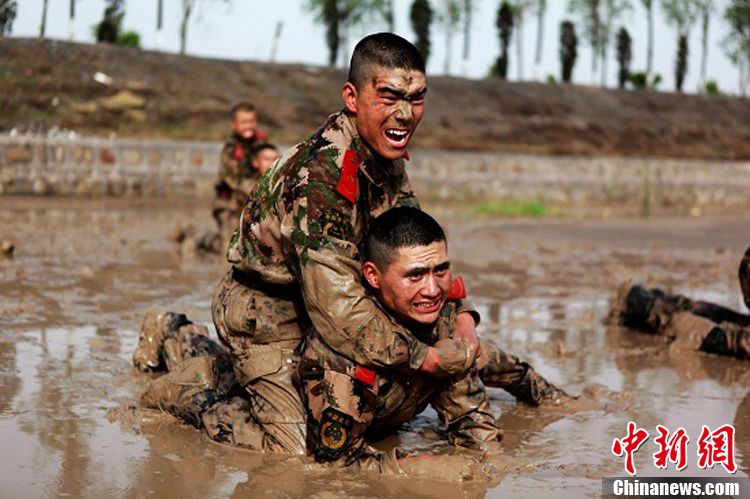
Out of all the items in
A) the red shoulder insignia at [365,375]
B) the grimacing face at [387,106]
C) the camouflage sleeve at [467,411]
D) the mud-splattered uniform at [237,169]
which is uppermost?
the mud-splattered uniform at [237,169]

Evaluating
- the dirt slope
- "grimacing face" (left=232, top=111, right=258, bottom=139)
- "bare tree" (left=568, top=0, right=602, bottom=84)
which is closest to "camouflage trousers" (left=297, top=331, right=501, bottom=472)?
"grimacing face" (left=232, top=111, right=258, bottom=139)

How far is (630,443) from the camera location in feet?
13.0

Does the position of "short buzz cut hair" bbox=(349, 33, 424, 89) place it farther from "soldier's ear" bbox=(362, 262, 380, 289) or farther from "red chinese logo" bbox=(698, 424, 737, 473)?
"red chinese logo" bbox=(698, 424, 737, 473)

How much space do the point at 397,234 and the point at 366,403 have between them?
0.61m

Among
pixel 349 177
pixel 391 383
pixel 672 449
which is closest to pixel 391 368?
pixel 391 383

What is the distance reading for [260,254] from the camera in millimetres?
3854

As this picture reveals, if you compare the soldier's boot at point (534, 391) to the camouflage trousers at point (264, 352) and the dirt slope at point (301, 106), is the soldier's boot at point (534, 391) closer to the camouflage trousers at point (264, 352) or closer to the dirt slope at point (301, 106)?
the camouflage trousers at point (264, 352)

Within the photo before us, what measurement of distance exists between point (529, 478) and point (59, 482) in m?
1.56

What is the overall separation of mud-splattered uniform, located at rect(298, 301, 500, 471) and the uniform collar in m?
0.56

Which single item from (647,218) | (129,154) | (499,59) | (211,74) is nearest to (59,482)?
(129,154)

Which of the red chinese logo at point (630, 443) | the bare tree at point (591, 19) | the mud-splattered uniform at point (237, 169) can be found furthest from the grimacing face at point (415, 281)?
the bare tree at point (591, 19)

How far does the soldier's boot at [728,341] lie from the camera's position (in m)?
5.78

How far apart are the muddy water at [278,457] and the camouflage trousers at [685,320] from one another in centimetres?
11

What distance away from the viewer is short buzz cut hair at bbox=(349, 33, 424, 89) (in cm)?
374
